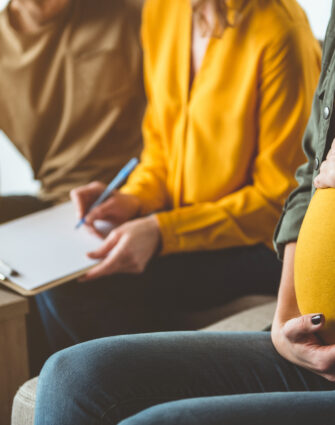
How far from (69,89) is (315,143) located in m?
0.89

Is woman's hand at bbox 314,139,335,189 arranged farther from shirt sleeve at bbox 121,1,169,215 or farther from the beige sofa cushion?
shirt sleeve at bbox 121,1,169,215

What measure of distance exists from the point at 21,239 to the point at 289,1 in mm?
730

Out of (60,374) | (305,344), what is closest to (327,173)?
(305,344)

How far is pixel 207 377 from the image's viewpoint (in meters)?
0.73

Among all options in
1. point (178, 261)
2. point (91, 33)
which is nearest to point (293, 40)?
point (178, 261)

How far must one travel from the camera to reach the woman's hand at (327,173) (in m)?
0.72

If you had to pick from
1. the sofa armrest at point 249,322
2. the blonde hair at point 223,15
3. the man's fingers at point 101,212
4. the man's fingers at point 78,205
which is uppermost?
the blonde hair at point 223,15

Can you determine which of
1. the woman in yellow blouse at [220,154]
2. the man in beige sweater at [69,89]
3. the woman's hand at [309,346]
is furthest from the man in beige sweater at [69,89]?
the woman's hand at [309,346]

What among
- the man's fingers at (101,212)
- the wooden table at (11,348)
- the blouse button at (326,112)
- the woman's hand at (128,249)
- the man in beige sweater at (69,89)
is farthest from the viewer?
the man in beige sweater at (69,89)

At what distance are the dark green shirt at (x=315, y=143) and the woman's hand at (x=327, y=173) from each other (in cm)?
5

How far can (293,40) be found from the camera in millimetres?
1123

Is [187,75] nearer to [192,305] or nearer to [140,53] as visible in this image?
[140,53]

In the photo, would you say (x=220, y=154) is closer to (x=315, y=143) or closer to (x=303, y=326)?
(x=315, y=143)

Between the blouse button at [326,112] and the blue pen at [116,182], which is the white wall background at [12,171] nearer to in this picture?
the blue pen at [116,182]
